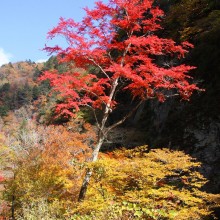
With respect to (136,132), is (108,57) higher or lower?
higher

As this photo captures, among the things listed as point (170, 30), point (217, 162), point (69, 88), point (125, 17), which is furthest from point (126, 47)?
point (170, 30)

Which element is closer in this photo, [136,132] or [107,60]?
[107,60]

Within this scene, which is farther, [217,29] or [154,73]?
[217,29]

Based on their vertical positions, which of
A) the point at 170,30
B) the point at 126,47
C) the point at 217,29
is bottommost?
the point at 126,47

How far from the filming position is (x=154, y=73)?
10.0 m

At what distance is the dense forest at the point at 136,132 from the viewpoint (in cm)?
886

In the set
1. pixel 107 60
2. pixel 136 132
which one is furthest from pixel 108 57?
pixel 136 132

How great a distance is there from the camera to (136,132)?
72.0 ft

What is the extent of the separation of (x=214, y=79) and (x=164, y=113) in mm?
4084

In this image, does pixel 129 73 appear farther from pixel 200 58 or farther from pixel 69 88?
pixel 200 58

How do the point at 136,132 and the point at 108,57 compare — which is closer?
the point at 108,57

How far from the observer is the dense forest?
886cm

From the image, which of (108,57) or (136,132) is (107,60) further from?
(136,132)

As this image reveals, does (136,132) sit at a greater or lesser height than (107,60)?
lesser
